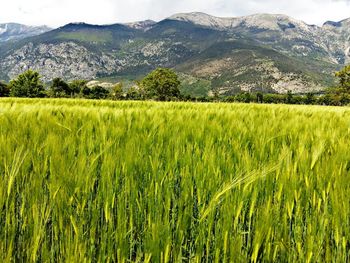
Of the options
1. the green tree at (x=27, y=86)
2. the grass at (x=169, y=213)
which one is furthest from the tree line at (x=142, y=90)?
the grass at (x=169, y=213)

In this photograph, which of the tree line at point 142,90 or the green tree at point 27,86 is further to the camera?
the green tree at point 27,86

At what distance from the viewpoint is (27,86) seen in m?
83.1

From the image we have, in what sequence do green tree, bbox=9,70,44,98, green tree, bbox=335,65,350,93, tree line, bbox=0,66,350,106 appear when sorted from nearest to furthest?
1. green tree, bbox=335,65,350,93
2. tree line, bbox=0,66,350,106
3. green tree, bbox=9,70,44,98

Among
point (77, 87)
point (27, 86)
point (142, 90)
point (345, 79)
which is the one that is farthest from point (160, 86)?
point (345, 79)

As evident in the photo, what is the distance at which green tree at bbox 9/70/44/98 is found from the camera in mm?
82812

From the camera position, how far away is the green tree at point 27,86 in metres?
82.8

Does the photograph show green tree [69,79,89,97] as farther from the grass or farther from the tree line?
the grass

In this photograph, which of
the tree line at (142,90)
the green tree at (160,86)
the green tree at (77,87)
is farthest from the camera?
the green tree at (77,87)

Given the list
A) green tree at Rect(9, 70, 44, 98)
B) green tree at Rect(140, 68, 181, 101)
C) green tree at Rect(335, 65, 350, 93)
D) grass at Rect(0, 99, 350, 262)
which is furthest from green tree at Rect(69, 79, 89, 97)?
grass at Rect(0, 99, 350, 262)

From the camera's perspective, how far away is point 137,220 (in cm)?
118

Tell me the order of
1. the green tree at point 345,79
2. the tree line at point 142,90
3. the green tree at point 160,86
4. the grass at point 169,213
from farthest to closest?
the green tree at point 160,86
the tree line at point 142,90
the green tree at point 345,79
the grass at point 169,213

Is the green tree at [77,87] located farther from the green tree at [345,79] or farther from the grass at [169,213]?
the grass at [169,213]

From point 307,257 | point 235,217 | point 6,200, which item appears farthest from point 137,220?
point 307,257

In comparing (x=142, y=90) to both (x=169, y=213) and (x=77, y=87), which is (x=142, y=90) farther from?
(x=169, y=213)
